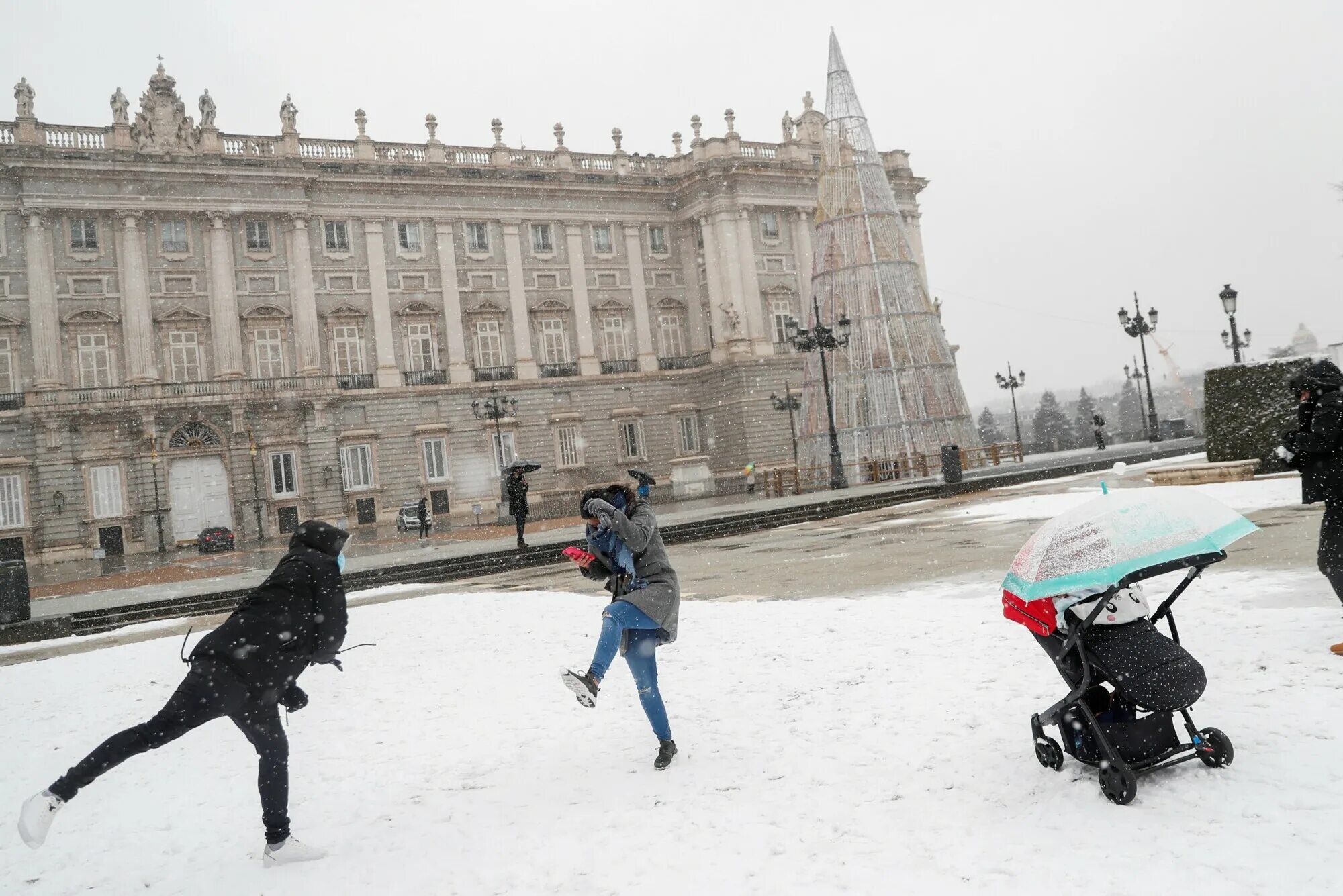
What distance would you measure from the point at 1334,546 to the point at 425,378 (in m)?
38.5

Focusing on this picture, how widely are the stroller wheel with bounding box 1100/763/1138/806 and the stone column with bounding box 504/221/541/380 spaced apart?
130 feet

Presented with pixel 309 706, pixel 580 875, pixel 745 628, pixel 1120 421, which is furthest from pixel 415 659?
pixel 1120 421

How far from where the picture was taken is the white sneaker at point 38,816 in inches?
149

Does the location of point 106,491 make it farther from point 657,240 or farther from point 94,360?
point 657,240

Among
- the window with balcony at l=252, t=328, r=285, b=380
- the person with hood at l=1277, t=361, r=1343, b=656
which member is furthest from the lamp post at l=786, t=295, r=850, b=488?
the window with balcony at l=252, t=328, r=285, b=380

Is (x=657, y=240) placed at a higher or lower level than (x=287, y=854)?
higher

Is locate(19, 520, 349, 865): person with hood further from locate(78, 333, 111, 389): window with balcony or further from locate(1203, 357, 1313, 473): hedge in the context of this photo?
locate(78, 333, 111, 389): window with balcony

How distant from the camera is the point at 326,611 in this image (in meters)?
4.23

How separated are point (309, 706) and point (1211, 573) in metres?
7.17

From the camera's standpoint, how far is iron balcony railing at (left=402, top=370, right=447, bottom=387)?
1583 inches

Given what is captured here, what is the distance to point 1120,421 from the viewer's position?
106938 millimetres

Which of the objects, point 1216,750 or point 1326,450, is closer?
point 1216,750

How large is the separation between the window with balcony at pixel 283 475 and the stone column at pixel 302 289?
12.9 feet

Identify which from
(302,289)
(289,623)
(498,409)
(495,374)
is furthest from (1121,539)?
(495,374)
